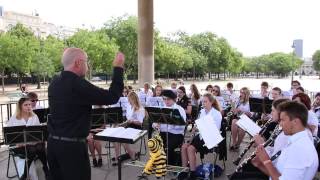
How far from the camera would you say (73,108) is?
13.4 feet

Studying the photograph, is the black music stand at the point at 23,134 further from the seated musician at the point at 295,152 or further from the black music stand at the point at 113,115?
the seated musician at the point at 295,152

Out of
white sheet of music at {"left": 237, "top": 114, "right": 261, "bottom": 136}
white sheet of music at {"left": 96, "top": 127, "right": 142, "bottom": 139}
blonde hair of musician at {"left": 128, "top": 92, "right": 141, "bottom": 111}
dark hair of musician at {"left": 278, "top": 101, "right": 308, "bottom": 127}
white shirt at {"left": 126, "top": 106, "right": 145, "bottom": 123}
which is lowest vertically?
white shirt at {"left": 126, "top": 106, "right": 145, "bottom": 123}

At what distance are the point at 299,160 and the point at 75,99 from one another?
242cm

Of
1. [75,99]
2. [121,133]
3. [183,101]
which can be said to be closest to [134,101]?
[183,101]

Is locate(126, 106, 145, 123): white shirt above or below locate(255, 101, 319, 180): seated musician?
below

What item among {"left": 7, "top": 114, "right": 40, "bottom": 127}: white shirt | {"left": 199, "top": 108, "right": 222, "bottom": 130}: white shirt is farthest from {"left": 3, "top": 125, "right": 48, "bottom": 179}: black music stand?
{"left": 199, "top": 108, "right": 222, "bottom": 130}: white shirt

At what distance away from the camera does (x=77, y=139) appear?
165 inches

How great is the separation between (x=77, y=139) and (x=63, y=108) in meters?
0.40

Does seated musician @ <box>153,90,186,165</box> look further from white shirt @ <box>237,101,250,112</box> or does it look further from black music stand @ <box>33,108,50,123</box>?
white shirt @ <box>237,101,250,112</box>

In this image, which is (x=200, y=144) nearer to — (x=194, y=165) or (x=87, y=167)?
(x=194, y=165)

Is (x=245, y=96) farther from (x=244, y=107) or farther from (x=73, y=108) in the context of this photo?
(x=73, y=108)

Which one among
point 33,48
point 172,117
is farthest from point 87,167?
point 33,48

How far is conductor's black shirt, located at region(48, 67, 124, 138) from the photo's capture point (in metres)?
4.00

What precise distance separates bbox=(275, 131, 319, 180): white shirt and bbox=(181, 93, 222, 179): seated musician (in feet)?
11.9
